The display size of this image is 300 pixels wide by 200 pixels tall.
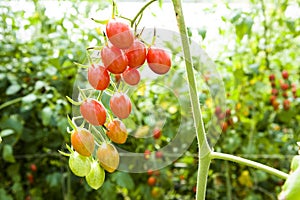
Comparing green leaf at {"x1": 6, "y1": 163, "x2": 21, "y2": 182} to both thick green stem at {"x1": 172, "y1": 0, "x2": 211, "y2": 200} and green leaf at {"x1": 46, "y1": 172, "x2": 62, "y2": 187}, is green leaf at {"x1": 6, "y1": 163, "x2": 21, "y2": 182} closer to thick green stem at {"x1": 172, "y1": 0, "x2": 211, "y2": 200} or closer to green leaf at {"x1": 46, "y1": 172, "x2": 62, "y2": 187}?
green leaf at {"x1": 46, "y1": 172, "x2": 62, "y2": 187}

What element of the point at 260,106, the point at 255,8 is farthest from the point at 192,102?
the point at 260,106

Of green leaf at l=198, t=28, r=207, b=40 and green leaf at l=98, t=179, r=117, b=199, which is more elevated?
green leaf at l=198, t=28, r=207, b=40

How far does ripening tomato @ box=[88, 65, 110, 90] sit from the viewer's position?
0.43 metres

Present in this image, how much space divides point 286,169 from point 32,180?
3.15 feet

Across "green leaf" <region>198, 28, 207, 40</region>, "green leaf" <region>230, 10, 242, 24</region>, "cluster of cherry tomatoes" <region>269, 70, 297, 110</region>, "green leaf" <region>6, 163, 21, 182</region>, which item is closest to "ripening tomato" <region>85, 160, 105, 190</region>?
"green leaf" <region>198, 28, 207, 40</region>

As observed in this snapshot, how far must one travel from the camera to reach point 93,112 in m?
0.43

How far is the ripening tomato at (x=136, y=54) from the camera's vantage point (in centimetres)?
43

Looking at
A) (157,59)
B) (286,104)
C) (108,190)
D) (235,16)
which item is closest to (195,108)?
(157,59)

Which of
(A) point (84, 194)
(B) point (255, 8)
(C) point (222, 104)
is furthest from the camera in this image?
(B) point (255, 8)

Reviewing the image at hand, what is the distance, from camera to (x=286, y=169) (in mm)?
1896

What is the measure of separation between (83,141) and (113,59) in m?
0.08

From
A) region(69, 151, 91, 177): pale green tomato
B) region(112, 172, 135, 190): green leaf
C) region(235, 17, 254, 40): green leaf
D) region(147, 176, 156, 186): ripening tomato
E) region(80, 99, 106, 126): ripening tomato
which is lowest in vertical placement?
region(147, 176, 156, 186): ripening tomato

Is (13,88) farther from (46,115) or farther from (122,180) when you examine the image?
(122,180)

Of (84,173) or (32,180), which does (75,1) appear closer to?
(32,180)
